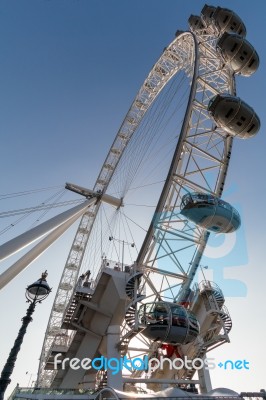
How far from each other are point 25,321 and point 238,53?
32260 millimetres

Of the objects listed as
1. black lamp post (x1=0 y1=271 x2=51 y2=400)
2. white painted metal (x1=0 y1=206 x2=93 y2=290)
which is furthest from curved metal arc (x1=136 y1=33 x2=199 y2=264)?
black lamp post (x1=0 y1=271 x2=51 y2=400)

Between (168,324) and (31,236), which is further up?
(168,324)

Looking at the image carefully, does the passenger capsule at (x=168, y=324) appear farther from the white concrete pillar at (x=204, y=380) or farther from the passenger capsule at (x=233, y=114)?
the passenger capsule at (x=233, y=114)

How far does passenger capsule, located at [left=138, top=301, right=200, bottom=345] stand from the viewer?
59.3ft

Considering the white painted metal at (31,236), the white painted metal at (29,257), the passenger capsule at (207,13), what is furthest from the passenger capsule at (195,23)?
the white painted metal at (29,257)

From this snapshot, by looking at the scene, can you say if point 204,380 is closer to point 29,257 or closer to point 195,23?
point 29,257

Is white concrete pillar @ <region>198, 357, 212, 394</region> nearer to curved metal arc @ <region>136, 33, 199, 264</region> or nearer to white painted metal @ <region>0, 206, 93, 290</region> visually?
curved metal arc @ <region>136, 33, 199, 264</region>

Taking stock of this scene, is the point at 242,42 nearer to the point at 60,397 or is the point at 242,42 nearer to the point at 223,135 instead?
the point at 223,135

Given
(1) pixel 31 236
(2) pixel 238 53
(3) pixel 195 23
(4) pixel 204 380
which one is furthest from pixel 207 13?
(4) pixel 204 380

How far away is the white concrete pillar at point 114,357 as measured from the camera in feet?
61.6

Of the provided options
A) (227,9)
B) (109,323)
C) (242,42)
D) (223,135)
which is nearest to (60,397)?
(109,323)

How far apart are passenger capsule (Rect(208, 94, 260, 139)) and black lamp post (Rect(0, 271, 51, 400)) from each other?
792 inches

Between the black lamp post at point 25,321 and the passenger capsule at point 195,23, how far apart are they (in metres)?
37.7

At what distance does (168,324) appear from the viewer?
18.1 m
